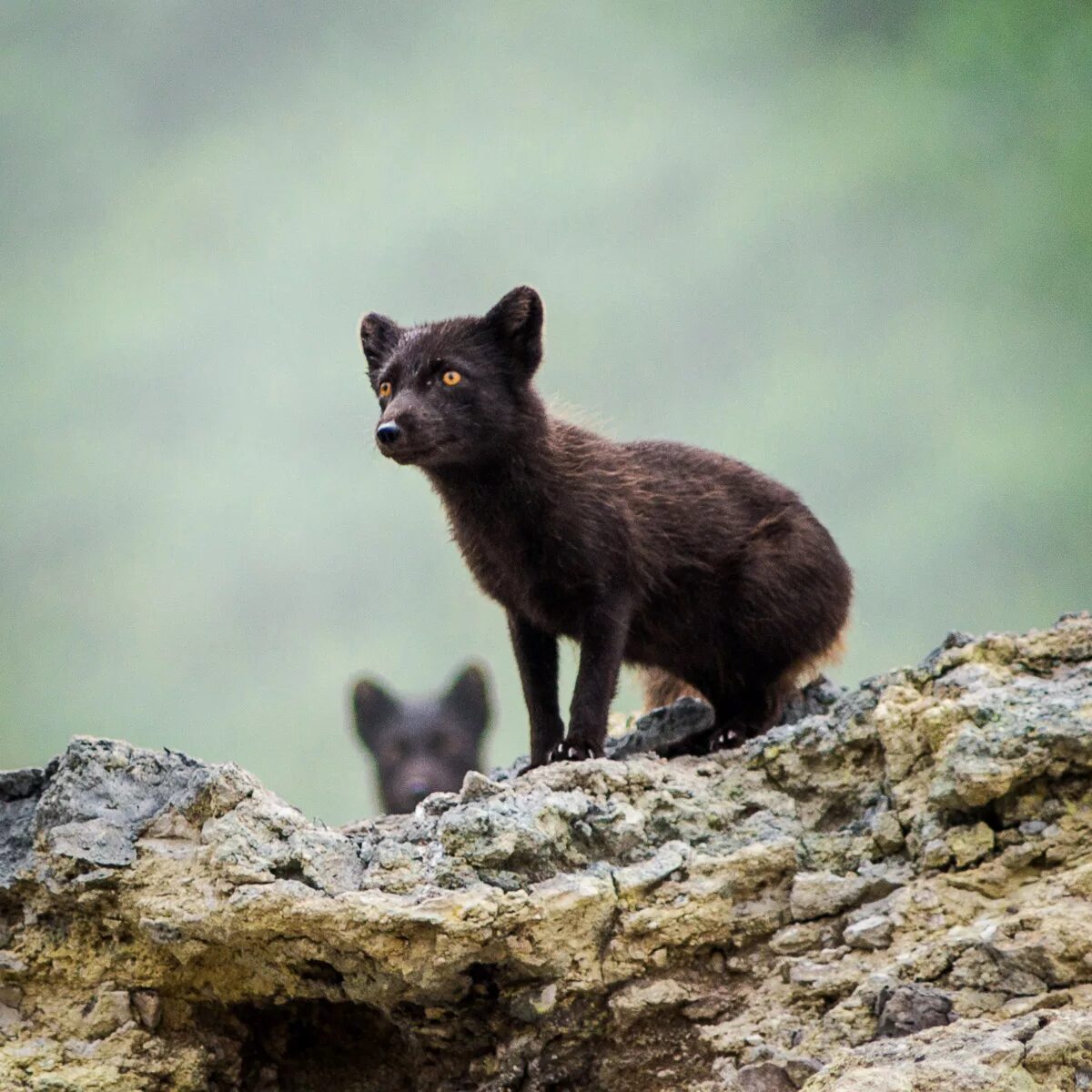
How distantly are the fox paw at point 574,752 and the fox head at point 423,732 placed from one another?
550 centimetres

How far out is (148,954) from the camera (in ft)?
18.4

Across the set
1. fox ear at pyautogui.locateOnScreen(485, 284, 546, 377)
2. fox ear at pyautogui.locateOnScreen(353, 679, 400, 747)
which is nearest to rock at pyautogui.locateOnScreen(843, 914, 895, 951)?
fox ear at pyautogui.locateOnScreen(485, 284, 546, 377)

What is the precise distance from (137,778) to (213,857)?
0.53m

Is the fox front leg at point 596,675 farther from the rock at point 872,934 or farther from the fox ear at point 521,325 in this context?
the rock at point 872,934

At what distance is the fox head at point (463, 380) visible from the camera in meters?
7.89

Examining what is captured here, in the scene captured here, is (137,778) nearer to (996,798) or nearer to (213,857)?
(213,857)

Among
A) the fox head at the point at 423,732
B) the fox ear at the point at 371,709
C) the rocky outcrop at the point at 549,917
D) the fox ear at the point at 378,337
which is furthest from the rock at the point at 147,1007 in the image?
the fox ear at the point at 371,709

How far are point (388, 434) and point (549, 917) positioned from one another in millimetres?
3024

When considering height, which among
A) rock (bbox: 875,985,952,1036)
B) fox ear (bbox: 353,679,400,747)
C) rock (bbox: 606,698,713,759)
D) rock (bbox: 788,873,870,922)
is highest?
fox ear (bbox: 353,679,400,747)

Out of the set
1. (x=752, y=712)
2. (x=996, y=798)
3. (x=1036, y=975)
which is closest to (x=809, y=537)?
(x=752, y=712)

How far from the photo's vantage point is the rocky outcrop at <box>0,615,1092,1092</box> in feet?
16.9

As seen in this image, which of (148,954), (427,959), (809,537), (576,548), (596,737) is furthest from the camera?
(809,537)

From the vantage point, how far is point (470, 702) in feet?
44.8

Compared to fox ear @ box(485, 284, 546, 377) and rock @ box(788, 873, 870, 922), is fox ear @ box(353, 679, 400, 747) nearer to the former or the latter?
fox ear @ box(485, 284, 546, 377)
